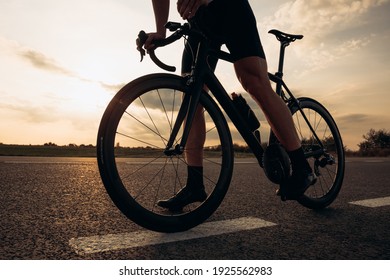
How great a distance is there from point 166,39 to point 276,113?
0.96m

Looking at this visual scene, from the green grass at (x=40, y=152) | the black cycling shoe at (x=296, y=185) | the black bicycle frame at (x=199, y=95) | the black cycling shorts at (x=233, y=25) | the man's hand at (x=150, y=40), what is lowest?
the black cycling shoe at (x=296, y=185)

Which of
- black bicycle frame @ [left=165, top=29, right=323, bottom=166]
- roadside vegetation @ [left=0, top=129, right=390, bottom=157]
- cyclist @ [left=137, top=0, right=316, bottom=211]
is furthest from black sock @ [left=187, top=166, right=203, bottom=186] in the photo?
roadside vegetation @ [left=0, top=129, right=390, bottom=157]

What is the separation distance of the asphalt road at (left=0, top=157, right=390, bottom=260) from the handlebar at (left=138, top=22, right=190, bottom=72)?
1088 mm

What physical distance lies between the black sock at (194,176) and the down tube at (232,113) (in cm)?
44

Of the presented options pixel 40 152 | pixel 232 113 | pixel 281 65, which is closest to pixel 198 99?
pixel 232 113

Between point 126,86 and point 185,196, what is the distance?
1070 mm

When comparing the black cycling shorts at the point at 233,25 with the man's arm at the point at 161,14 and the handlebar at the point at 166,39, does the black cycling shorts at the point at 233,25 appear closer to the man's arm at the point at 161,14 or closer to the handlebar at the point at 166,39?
the handlebar at the point at 166,39

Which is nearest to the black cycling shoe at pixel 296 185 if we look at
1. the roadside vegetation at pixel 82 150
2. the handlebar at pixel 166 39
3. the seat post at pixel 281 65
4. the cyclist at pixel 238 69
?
the cyclist at pixel 238 69

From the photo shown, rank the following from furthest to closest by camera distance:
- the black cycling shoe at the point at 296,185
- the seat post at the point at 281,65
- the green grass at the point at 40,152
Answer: the green grass at the point at 40,152, the seat post at the point at 281,65, the black cycling shoe at the point at 296,185

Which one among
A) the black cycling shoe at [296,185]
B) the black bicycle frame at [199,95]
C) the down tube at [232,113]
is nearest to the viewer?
the black bicycle frame at [199,95]

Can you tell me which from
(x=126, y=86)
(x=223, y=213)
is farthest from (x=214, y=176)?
(x=126, y=86)

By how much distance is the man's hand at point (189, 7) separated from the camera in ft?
8.72

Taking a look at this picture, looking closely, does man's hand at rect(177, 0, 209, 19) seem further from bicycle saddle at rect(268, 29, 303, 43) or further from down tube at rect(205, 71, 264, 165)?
bicycle saddle at rect(268, 29, 303, 43)
